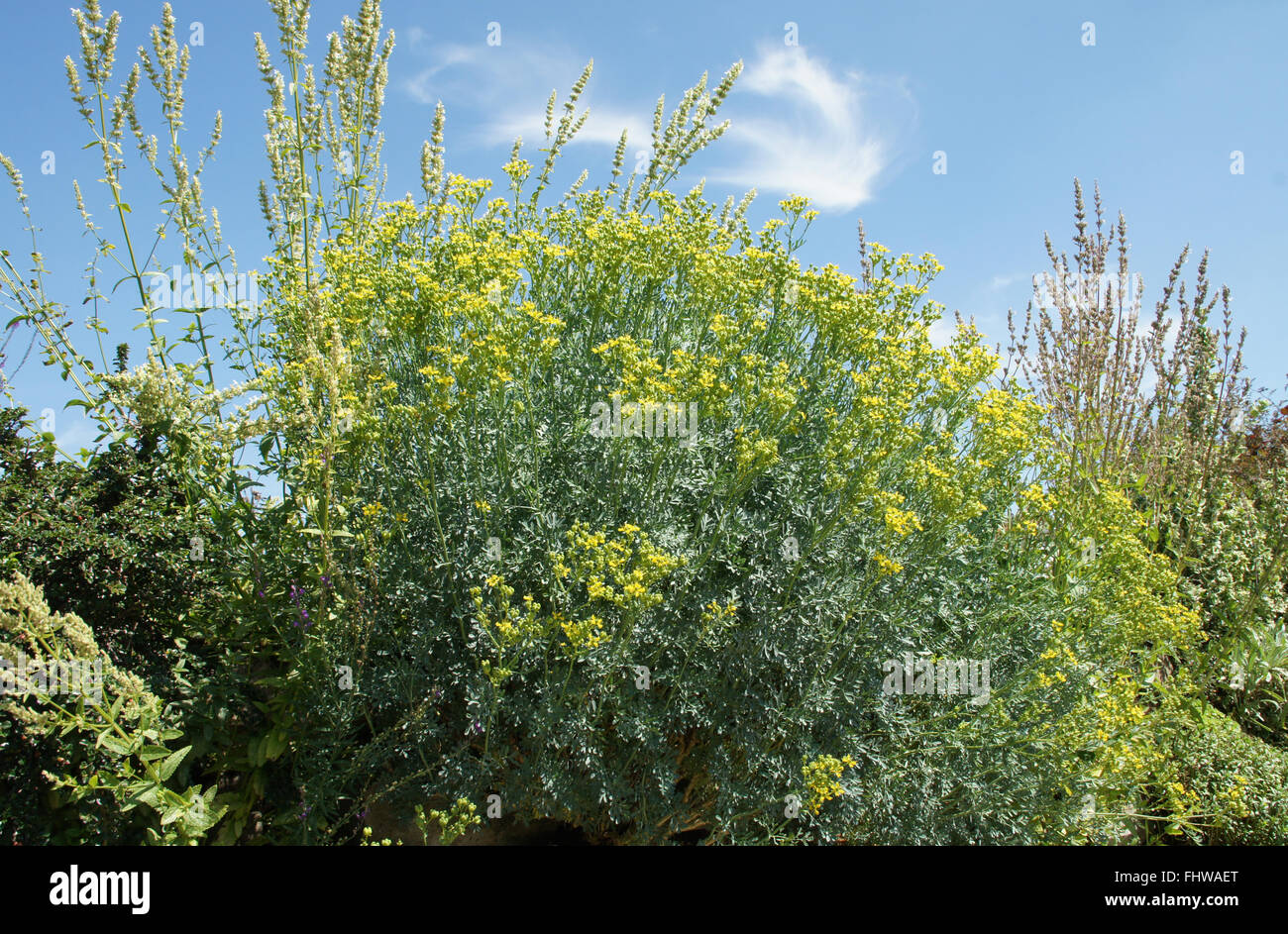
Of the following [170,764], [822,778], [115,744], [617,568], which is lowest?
[822,778]

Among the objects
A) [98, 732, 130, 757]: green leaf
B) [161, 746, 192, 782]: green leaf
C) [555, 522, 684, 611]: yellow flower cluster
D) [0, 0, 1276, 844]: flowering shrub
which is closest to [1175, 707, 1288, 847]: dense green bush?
[0, 0, 1276, 844]: flowering shrub

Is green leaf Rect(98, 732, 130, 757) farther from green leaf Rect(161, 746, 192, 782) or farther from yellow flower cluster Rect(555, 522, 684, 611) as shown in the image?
yellow flower cluster Rect(555, 522, 684, 611)

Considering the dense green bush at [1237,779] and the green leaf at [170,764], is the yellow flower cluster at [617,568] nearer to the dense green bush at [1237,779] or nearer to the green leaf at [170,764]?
the green leaf at [170,764]

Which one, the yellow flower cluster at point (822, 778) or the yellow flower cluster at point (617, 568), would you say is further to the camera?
the yellow flower cluster at point (822, 778)

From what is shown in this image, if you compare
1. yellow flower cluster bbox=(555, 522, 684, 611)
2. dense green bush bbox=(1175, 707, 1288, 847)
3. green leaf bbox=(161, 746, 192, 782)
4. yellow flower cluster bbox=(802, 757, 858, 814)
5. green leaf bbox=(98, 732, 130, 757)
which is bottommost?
dense green bush bbox=(1175, 707, 1288, 847)

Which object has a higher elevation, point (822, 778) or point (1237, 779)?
point (822, 778)

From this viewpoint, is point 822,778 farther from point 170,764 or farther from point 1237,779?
point 1237,779

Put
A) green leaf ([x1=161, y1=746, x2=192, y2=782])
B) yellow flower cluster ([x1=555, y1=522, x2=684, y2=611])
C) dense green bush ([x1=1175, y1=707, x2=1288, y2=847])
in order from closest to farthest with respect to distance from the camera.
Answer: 1. yellow flower cluster ([x1=555, y1=522, x2=684, y2=611])
2. green leaf ([x1=161, y1=746, x2=192, y2=782])
3. dense green bush ([x1=1175, y1=707, x2=1288, y2=847])

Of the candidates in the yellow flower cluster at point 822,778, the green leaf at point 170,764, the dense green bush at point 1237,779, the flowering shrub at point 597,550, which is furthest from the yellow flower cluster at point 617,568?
the dense green bush at point 1237,779

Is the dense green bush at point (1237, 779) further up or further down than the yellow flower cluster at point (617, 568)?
further down

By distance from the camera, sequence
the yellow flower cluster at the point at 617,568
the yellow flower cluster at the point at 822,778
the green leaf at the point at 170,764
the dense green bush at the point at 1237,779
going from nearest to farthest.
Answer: the yellow flower cluster at the point at 617,568, the yellow flower cluster at the point at 822,778, the green leaf at the point at 170,764, the dense green bush at the point at 1237,779

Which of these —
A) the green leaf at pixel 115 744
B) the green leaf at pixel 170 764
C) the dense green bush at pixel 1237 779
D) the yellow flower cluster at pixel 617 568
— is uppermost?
the yellow flower cluster at pixel 617 568

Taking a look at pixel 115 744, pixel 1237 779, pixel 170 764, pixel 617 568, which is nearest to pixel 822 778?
pixel 617 568

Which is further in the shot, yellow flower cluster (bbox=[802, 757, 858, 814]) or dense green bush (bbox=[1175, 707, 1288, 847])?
dense green bush (bbox=[1175, 707, 1288, 847])
